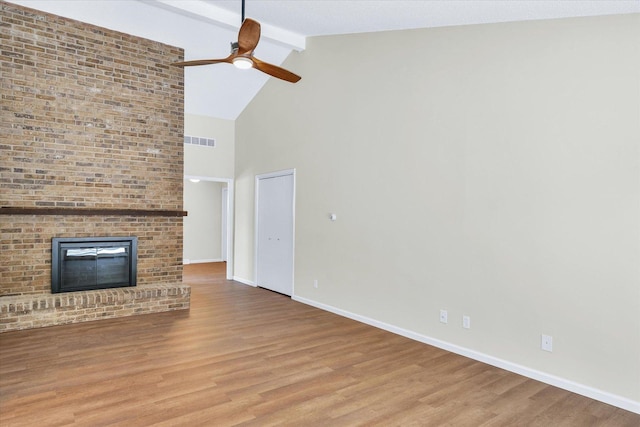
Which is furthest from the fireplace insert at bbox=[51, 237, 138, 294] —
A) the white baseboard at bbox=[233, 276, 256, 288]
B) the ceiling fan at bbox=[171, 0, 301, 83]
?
the ceiling fan at bbox=[171, 0, 301, 83]

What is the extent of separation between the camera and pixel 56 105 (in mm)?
4719

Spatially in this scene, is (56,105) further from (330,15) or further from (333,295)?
(333,295)

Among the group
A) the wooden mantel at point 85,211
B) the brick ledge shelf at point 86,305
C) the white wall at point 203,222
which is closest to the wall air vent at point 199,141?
the wooden mantel at point 85,211

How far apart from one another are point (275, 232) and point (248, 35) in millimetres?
3957

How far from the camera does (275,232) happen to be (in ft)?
21.1

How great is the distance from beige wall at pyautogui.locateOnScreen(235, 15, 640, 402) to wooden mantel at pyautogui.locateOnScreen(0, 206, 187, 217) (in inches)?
83.4

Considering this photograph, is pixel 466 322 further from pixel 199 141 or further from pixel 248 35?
pixel 199 141

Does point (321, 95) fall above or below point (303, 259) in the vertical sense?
above

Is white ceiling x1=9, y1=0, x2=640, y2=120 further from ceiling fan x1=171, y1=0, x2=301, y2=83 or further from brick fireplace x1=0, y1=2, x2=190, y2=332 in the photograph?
ceiling fan x1=171, y1=0, x2=301, y2=83

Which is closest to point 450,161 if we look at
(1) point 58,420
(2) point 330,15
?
(2) point 330,15

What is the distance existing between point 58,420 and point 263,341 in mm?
1870

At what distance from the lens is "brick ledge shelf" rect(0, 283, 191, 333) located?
13.9ft

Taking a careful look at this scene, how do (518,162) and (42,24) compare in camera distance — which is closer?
(518,162)

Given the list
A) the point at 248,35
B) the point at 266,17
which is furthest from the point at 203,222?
the point at 248,35
